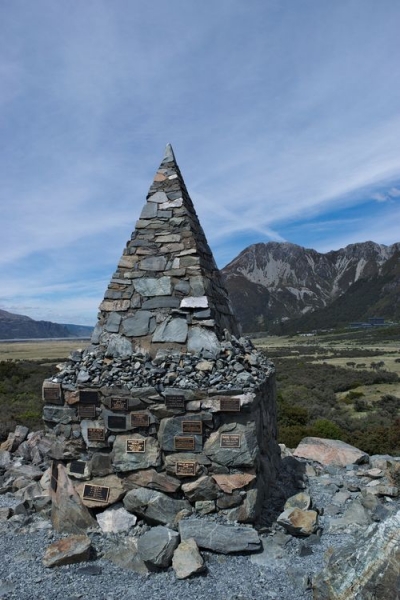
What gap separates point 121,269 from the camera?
7.07 metres

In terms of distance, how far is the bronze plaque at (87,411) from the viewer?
19.7ft

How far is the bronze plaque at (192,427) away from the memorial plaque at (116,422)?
886 millimetres

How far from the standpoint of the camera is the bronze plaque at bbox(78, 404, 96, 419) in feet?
19.7

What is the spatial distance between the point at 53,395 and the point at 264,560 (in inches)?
143

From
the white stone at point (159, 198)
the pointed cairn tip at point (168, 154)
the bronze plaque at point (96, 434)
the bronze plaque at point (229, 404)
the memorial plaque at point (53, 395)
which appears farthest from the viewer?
the pointed cairn tip at point (168, 154)

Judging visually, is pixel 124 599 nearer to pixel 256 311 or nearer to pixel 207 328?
pixel 207 328

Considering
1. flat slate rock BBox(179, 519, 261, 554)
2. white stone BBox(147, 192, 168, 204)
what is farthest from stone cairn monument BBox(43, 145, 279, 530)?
white stone BBox(147, 192, 168, 204)

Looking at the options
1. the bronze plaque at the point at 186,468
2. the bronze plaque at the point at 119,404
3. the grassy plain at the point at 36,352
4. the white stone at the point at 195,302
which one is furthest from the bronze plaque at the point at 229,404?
the grassy plain at the point at 36,352

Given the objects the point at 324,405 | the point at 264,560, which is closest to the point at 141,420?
the point at 264,560

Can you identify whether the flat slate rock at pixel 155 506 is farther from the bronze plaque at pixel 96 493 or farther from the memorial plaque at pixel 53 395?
the memorial plaque at pixel 53 395

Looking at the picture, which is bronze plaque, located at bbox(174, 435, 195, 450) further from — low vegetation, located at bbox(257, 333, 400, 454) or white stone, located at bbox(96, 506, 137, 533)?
low vegetation, located at bbox(257, 333, 400, 454)

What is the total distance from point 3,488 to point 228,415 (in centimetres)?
518

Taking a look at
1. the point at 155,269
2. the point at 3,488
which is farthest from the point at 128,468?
the point at 3,488

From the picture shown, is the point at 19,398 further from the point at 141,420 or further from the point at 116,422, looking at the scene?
the point at 141,420
